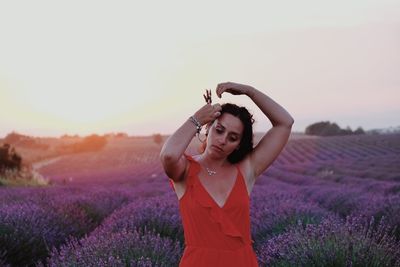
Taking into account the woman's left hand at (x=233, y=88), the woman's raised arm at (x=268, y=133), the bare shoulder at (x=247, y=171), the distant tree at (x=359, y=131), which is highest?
the woman's left hand at (x=233, y=88)

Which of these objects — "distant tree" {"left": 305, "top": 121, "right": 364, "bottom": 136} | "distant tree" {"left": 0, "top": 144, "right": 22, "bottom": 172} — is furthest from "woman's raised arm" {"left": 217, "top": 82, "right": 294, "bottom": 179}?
"distant tree" {"left": 305, "top": 121, "right": 364, "bottom": 136}

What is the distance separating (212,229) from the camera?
105 inches

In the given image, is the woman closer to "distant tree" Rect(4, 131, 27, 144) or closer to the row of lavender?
the row of lavender

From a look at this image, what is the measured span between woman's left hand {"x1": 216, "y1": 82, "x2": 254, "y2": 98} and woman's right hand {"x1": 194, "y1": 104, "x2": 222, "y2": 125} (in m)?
0.18

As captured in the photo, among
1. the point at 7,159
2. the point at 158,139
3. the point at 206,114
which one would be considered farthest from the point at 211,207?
the point at 158,139

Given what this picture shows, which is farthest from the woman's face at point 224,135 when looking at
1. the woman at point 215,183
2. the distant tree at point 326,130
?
the distant tree at point 326,130

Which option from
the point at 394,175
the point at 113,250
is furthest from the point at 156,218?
the point at 394,175

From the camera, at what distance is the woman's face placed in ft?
8.83

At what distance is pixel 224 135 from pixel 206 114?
0.14 meters

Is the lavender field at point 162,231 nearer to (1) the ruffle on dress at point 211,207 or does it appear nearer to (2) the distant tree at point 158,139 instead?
(1) the ruffle on dress at point 211,207

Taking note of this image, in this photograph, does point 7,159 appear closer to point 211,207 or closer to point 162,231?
point 162,231

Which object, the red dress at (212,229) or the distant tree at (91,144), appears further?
the distant tree at (91,144)

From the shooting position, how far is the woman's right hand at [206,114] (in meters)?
2.61

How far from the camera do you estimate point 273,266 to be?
394 centimetres
